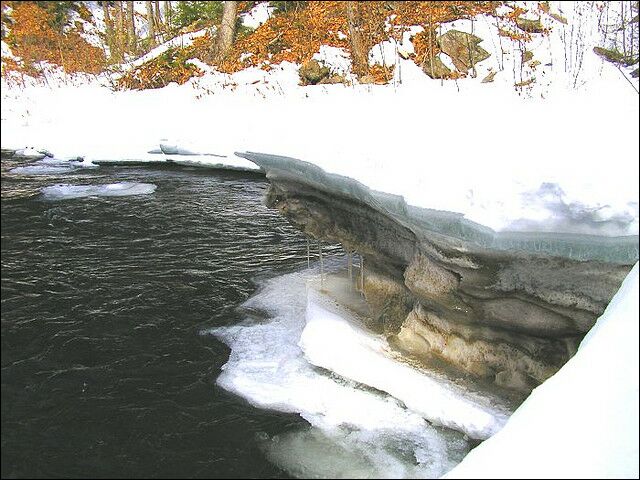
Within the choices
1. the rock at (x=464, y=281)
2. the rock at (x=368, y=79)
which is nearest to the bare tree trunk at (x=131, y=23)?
the rock at (x=464, y=281)

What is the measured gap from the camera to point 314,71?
45.5ft

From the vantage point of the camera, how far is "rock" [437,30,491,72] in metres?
10.2

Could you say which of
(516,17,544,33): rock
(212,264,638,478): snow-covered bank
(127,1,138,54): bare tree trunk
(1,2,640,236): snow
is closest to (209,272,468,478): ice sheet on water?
(212,264,638,478): snow-covered bank

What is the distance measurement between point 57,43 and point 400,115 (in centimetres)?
286

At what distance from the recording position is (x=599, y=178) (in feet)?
10.6

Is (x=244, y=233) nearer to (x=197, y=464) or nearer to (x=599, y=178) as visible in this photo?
(x=197, y=464)

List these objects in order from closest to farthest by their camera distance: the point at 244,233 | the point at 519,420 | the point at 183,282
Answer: the point at 519,420, the point at 183,282, the point at 244,233

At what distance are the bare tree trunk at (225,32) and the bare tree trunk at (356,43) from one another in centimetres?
676

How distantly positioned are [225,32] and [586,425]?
17120 millimetres

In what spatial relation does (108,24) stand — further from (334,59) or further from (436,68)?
(334,59)

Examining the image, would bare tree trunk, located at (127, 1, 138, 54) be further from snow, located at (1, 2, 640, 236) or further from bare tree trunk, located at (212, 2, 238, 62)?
bare tree trunk, located at (212, 2, 238, 62)

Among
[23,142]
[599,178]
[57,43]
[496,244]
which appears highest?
[57,43]

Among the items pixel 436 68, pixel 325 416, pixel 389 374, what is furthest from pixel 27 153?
pixel 436 68

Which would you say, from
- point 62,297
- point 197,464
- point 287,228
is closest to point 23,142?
point 197,464
